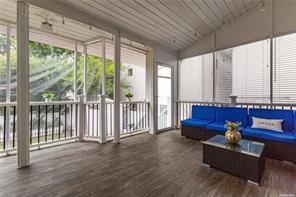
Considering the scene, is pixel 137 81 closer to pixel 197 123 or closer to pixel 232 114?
pixel 197 123

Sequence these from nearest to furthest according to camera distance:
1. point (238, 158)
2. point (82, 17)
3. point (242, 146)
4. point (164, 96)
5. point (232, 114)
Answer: point (238, 158)
point (242, 146)
point (82, 17)
point (232, 114)
point (164, 96)

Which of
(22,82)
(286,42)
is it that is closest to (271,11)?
(286,42)

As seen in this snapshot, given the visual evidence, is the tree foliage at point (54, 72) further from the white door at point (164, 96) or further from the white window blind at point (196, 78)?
the white window blind at point (196, 78)

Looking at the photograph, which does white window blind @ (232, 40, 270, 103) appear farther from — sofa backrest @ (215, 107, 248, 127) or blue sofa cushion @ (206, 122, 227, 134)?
blue sofa cushion @ (206, 122, 227, 134)

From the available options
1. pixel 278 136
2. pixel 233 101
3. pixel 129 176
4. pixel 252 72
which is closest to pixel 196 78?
pixel 233 101

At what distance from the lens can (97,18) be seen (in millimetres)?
3656

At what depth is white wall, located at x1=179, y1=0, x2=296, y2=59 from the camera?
149 inches

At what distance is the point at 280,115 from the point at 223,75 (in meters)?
1.82

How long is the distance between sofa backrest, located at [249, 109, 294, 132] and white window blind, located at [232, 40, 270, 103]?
0.49m

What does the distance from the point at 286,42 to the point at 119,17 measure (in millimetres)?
3788

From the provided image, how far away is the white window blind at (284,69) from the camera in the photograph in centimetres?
363

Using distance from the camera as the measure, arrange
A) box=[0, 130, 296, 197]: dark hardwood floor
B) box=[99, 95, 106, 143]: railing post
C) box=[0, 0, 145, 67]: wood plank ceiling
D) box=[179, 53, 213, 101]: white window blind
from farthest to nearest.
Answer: box=[179, 53, 213, 101]: white window blind
box=[99, 95, 106, 143]: railing post
box=[0, 0, 145, 67]: wood plank ceiling
box=[0, 130, 296, 197]: dark hardwood floor

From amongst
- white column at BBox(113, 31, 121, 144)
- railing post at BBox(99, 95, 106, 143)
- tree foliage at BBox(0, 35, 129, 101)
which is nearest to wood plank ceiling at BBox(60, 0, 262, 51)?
white column at BBox(113, 31, 121, 144)

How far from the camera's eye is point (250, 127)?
365 cm
